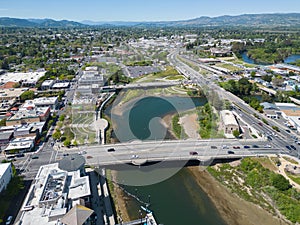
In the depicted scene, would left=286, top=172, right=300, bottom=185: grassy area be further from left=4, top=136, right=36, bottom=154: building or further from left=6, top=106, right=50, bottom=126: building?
left=6, top=106, right=50, bottom=126: building

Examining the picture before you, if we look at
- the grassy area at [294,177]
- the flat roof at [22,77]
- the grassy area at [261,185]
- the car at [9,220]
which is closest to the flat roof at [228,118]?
the grassy area at [261,185]

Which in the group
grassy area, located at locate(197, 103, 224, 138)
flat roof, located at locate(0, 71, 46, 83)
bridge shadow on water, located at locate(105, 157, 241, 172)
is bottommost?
bridge shadow on water, located at locate(105, 157, 241, 172)

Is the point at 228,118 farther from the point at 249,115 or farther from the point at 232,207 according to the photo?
the point at 232,207

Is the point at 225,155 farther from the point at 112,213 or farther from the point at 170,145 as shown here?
the point at 112,213

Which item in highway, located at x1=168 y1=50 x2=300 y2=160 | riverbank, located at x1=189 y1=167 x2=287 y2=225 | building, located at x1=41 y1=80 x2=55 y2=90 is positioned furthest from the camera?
building, located at x1=41 y1=80 x2=55 y2=90

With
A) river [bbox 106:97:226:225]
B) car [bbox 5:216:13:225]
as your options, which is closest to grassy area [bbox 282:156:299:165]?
river [bbox 106:97:226:225]

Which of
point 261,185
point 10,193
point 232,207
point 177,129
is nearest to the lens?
point 232,207

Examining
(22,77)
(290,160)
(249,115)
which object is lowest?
(290,160)

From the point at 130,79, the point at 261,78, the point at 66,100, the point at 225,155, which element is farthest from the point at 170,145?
the point at 261,78

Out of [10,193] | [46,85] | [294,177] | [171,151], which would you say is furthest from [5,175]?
[46,85]
